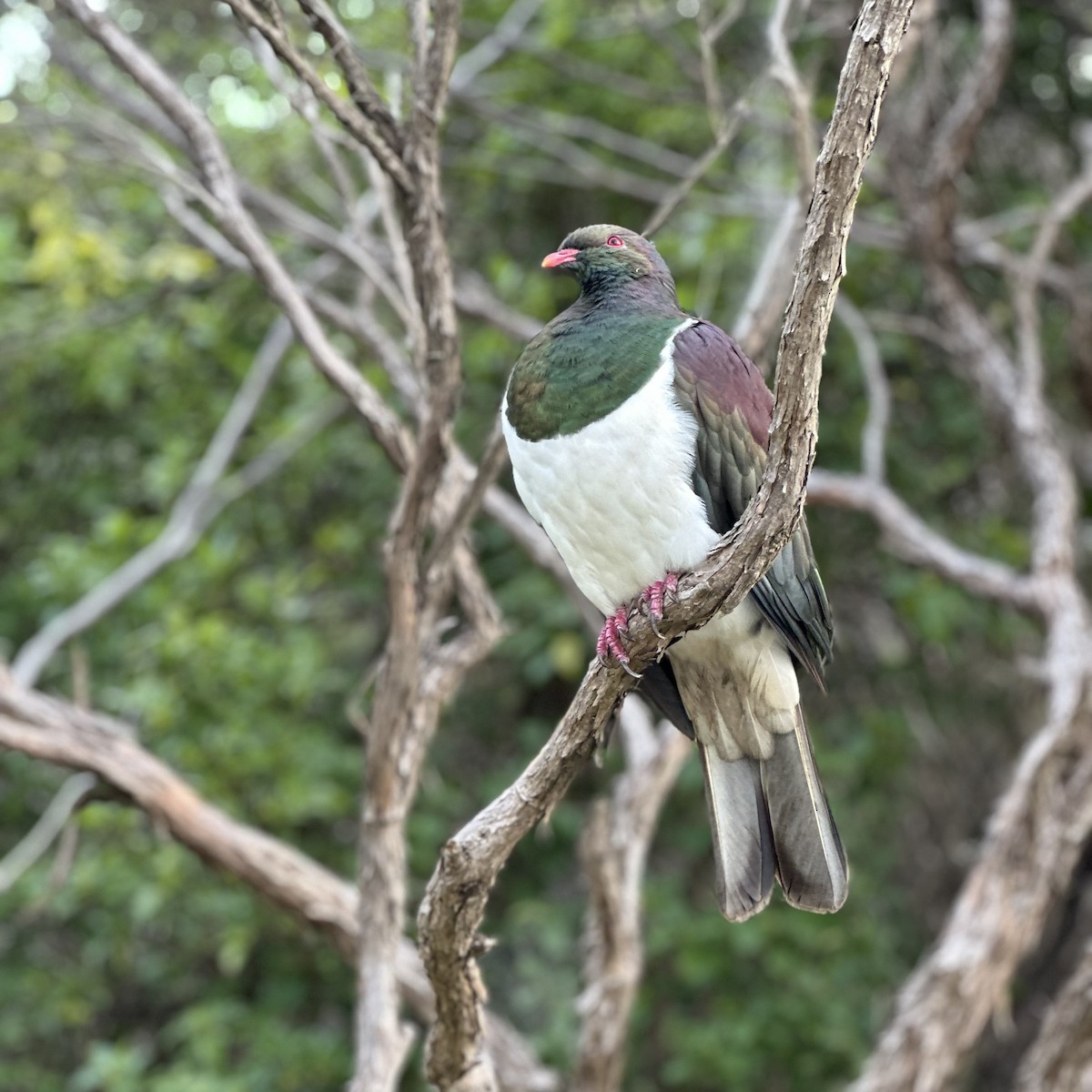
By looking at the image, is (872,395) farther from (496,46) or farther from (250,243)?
(250,243)

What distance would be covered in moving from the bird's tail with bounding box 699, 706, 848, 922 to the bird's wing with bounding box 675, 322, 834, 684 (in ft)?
0.54

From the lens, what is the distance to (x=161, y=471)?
401cm

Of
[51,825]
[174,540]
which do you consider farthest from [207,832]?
[174,540]

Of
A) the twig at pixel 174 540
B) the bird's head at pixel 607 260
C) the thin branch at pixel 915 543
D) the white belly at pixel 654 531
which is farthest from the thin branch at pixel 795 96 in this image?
the twig at pixel 174 540

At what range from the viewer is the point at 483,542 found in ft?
14.6

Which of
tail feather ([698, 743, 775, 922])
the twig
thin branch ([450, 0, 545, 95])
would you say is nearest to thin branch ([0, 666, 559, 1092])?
the twig

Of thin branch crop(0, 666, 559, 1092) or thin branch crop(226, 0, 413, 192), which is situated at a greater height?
thin branch crop(226, 0, 413, 192)

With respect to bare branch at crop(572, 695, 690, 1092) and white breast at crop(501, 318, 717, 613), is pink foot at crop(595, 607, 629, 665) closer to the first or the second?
white breast at crop(501, 318, 717, 613)

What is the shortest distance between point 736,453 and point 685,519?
113 mm

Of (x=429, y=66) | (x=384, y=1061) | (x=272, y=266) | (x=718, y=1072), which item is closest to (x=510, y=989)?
(x=718, y=1072)

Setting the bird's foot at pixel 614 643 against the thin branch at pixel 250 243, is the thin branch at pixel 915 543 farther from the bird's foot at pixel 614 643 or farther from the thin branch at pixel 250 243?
the bird's foot at pixel 614 643

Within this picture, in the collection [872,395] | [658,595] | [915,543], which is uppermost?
[872,395]

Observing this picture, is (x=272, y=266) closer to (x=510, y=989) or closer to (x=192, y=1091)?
Answer: (x=192, y=1091)

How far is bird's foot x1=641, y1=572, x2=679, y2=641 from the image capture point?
1643 mm
